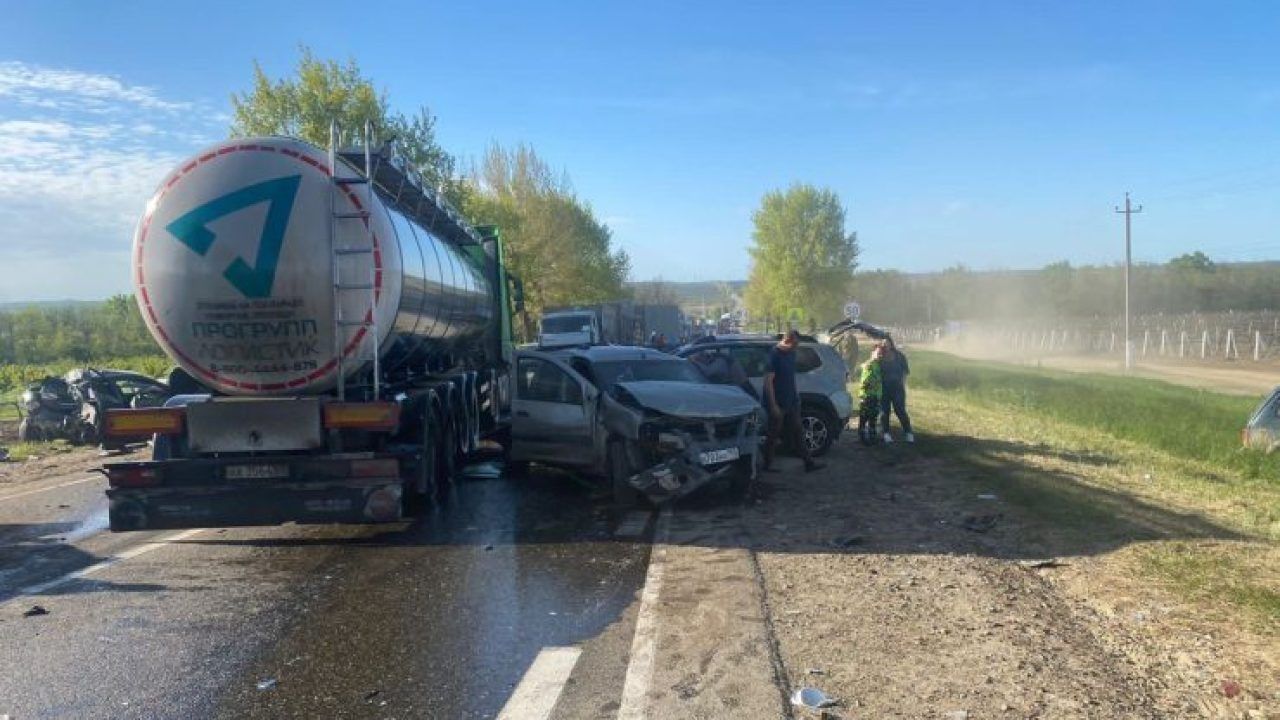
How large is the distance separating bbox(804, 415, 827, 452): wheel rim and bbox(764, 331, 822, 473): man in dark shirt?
3.40ft

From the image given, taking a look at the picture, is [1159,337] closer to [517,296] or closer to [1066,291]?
[1066,291]

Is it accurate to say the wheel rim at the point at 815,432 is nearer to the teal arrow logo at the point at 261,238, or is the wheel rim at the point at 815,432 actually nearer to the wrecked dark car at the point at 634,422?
the wrecked dark car at the point at 634,422

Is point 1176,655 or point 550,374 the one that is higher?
point 550,374

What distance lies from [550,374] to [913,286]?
10781cm

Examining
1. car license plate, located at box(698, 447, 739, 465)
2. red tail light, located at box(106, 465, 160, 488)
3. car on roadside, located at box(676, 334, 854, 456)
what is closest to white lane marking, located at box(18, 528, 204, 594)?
red tail light, located at box(106, 465, 160, 488)

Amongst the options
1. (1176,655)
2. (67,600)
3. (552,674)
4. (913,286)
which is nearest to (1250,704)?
(1176,655)

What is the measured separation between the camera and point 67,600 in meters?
6.60

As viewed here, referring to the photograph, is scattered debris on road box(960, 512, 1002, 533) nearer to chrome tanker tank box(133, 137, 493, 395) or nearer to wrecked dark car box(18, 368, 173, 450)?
chrome tanker tank box(133, 137, 493, 395)

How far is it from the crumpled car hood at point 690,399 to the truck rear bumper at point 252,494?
2858 mm

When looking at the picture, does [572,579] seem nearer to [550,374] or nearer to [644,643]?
[644,643]

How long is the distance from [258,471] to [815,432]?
762 cm

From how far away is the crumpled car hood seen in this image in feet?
30.6

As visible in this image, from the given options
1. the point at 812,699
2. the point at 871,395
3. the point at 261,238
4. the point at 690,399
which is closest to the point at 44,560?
the point at 261,238

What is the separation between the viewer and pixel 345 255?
7566 mm
